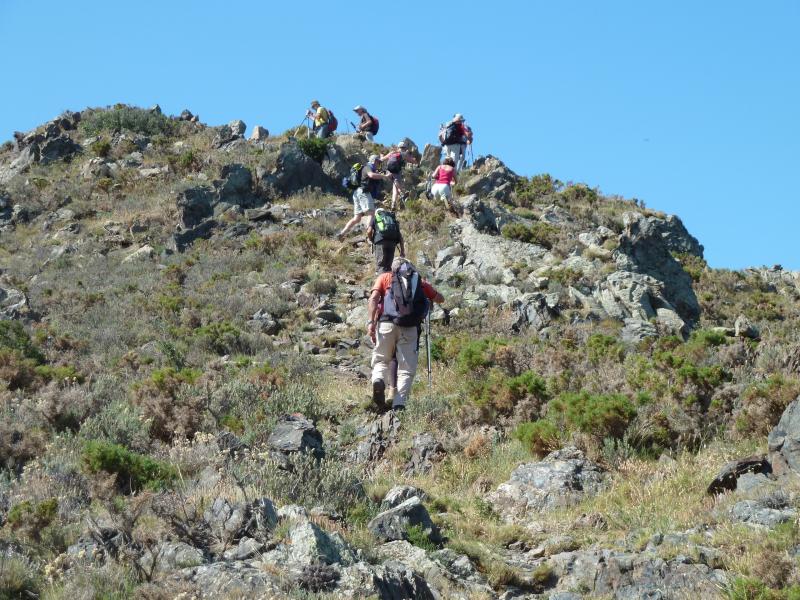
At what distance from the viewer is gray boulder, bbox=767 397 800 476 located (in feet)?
21.8

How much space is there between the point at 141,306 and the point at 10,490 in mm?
10371

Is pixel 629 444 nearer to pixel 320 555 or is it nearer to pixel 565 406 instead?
pixel 565 406

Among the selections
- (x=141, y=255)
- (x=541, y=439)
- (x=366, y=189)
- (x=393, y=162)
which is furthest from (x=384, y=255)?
(x=141, y=255)

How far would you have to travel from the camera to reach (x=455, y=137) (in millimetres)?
22828

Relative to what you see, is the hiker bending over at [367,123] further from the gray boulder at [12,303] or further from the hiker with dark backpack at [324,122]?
the gray boulder at [12,303]

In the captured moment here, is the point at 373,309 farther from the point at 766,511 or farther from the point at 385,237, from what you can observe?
the point at 766,511

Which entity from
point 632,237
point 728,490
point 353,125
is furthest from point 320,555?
point 353,125

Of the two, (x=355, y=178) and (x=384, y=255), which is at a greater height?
(x=355, y=178)

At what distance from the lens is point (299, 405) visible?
1016cm

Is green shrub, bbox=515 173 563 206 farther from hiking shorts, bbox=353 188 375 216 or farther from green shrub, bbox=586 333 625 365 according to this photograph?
green shrub, bbox=586 333 625 365

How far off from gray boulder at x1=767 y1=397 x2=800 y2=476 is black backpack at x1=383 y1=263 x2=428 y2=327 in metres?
4.07

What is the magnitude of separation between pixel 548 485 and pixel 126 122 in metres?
29.4

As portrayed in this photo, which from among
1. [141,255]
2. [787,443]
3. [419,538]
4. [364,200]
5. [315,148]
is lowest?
[419,538]

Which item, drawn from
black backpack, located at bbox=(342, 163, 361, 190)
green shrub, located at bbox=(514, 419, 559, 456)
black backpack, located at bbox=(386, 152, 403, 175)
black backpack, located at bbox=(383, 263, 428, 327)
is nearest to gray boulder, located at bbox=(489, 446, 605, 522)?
green shrub, located at bbox=(514, 419, 559, 456)
